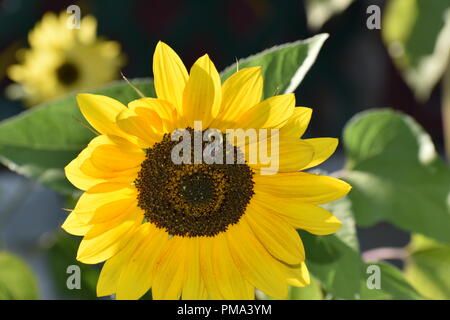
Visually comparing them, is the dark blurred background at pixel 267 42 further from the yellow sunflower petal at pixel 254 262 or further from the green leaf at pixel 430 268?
the yellow sunflower petal at pixel 254 262

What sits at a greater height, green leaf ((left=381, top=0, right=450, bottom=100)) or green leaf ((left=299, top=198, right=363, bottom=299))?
green leaf ((left=381, top=0, right=450, bottom=100))

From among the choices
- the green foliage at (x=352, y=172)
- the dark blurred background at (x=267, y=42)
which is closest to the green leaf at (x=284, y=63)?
the green foliage at (x=352, y=172)

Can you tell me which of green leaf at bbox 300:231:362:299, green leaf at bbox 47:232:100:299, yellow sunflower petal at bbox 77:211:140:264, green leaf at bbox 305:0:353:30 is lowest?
green leaf at bbox 47:232:100:299

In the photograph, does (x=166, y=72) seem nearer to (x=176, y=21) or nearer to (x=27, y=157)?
Result: (x=27, y=157)

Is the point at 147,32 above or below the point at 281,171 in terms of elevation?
above

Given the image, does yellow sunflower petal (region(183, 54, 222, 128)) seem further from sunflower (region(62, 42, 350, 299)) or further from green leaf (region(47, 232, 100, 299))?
green leaf (region(47, 232, 100, 299))

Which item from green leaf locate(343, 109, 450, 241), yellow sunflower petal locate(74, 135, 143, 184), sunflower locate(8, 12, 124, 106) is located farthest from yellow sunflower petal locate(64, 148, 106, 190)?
sunflower locate(8, 12, 124, 106)

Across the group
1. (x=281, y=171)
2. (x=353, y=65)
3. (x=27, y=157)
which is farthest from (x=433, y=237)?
(x=353, y=65)

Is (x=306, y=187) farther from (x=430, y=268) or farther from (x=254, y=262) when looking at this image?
(x=430, y=268)
